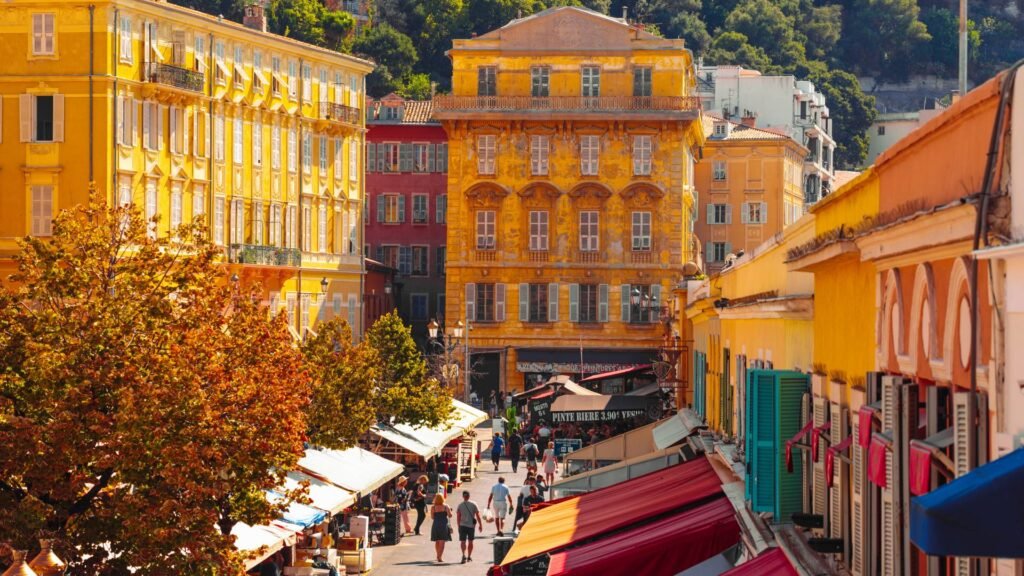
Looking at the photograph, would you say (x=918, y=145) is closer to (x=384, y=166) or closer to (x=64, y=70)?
(x=64, y=70)

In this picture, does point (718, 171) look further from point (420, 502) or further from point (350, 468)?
point (350, 468)

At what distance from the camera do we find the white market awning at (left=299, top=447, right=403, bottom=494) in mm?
35906

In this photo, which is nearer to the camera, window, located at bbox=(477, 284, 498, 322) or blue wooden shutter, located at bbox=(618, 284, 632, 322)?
blue wooden shutter, located at bbox=(618, 284, 632, 322)

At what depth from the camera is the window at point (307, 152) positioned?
7356 cm

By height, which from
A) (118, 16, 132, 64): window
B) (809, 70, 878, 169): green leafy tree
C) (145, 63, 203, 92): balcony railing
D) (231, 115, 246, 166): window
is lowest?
(231, 115, 246, 166): window

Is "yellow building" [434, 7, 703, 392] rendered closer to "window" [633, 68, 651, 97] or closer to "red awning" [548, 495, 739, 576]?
"window" [633, 68, 651, 97]

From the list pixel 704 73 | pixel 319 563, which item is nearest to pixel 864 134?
pixel 704 73

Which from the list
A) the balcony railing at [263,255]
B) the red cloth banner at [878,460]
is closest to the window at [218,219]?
the balcony railing at [263,255]

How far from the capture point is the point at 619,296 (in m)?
80.3

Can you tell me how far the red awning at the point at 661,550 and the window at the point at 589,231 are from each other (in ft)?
200

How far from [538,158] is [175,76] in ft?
70.6

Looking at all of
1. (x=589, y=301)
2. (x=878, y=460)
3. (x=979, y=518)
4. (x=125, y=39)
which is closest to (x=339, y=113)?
(x=589, y=301)

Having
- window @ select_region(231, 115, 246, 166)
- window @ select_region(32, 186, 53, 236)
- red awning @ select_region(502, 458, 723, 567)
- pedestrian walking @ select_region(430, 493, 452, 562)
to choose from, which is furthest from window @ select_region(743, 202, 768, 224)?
red awning @ select_region(502, 458, 723, 567)

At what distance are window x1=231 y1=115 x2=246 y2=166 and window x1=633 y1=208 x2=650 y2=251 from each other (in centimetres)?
1866
